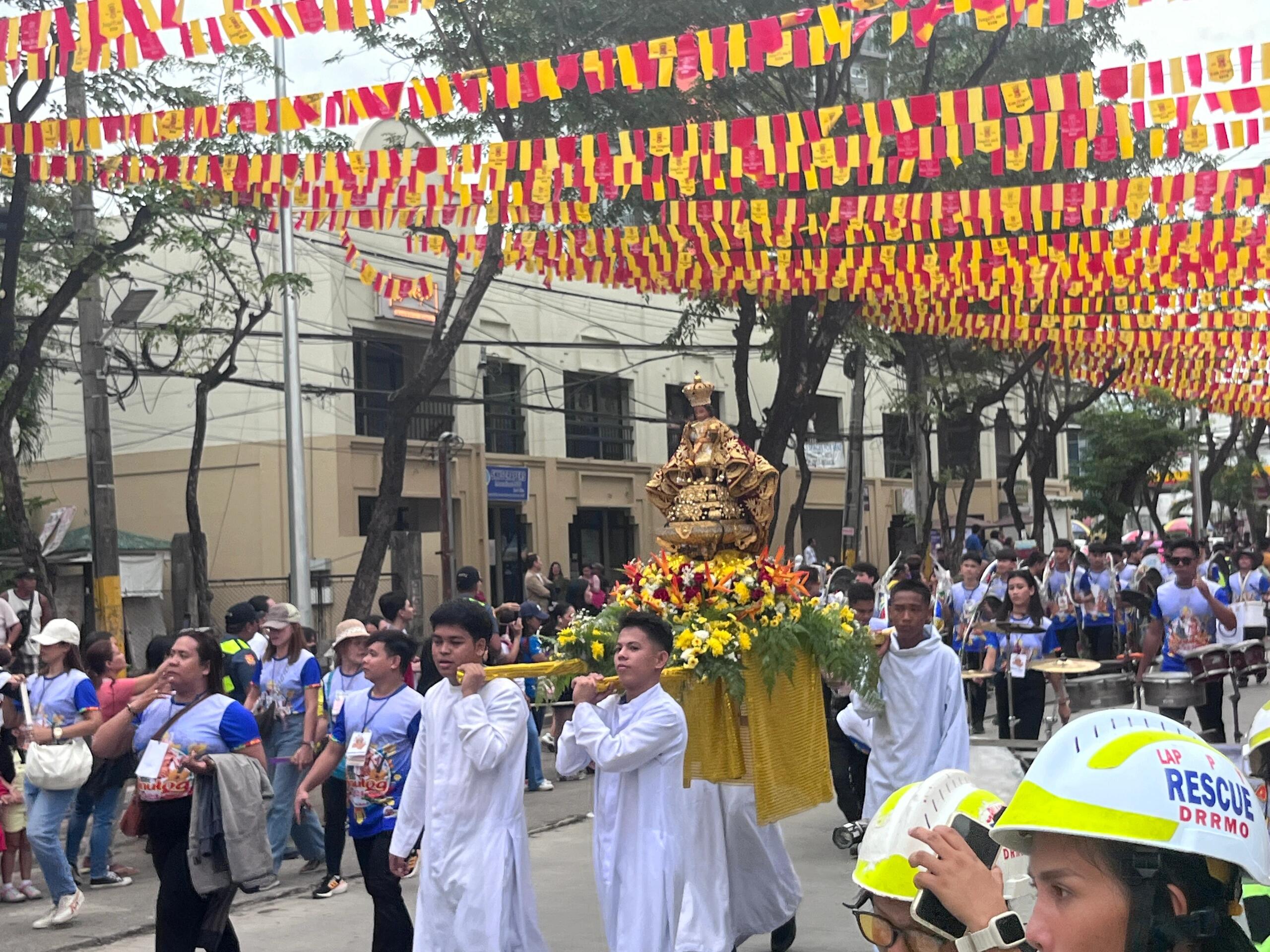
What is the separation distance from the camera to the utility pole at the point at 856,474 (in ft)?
89.7

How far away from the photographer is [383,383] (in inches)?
1185

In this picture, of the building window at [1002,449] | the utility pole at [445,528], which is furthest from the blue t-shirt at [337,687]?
the building window at [1002,449]

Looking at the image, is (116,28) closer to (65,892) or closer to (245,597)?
(65,892)

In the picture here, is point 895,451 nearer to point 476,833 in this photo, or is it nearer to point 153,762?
point 476,833

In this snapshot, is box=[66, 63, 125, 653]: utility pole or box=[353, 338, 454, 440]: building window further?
box=[353, 338, 454, 440]: building window

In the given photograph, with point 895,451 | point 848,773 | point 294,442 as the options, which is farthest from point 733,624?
point 895,451

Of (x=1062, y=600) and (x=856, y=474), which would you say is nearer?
(x=1062, y=600)

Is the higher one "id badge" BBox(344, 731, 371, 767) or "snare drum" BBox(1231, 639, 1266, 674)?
"id badge" BBox(344, 731, 371, 767)

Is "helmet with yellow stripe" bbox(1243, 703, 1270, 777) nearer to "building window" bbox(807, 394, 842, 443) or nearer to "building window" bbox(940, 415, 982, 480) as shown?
→ "building window" bbox(940, 415, 982, 480)

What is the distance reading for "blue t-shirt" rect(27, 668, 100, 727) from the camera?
9.30 meters

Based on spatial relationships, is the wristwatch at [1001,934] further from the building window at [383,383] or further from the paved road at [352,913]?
the building window at [383,383]

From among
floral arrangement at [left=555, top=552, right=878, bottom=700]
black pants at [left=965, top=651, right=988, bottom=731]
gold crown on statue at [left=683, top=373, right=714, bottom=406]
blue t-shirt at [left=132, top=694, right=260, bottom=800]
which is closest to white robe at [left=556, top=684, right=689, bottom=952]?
floral arrangement at [left=555, top=552, right=878, bottom=700]

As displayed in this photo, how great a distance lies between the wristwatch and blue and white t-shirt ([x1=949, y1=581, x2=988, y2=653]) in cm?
1265

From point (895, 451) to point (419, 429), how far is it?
18418 mm
